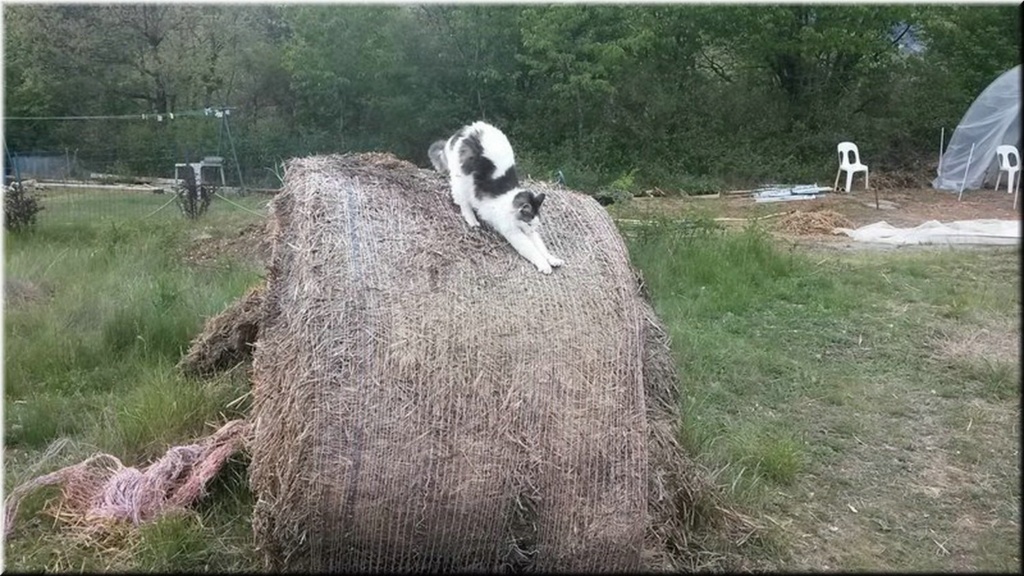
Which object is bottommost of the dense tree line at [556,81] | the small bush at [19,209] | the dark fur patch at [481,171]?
the small bush at [19,209]

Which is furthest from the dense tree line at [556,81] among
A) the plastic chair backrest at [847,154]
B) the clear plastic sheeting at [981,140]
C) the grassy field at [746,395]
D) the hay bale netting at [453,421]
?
the hay bale netting at [453,421]

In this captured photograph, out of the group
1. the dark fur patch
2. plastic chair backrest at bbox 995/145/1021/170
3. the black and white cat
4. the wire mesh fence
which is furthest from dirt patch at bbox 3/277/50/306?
plastic chair backrest at bbox 995/145/1021/170

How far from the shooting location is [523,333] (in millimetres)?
3771

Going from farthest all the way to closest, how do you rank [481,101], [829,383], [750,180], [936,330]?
[750,180]
[481,101]
[936,330]
[829,383]

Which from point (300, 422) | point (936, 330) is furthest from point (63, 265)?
point (936, 330)

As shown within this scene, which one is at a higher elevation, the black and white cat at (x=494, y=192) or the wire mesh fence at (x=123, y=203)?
the black and white cat at (x=494, y=192)

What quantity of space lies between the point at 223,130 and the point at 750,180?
12.0 meters

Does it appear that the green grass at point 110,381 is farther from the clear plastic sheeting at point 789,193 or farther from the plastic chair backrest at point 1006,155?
the plastic chair backrest at point 1006,155

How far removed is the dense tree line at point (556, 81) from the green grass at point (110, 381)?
24.7ft

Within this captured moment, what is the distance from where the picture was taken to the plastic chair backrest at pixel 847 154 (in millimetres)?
18797

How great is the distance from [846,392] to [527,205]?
3118 mm

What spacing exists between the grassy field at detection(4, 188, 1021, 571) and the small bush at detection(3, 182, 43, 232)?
20 cm

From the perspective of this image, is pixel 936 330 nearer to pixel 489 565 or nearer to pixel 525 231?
pixel 525 231

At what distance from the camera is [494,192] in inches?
189
